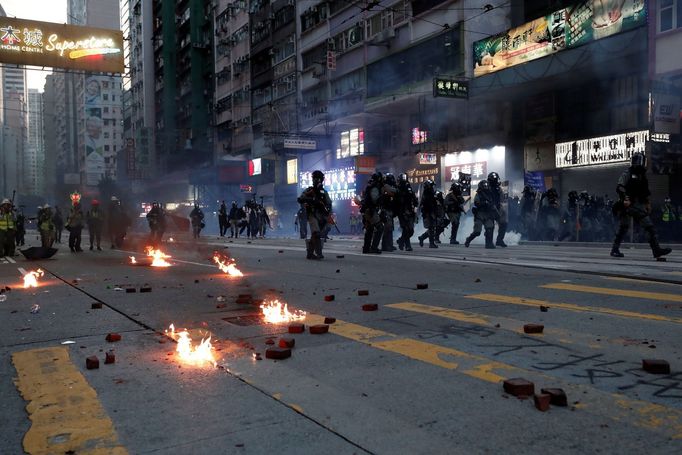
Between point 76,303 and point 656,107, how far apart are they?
16758mm

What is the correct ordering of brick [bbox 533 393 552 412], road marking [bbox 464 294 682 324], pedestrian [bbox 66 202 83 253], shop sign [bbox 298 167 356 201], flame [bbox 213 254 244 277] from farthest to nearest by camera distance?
shop sign [bbox 298 167 356 201] < pedestrian [bbox 66 202 83 253] < flame [bbox 213 254 244 277] < road marking [bbox 464 294 682 324] < brick [bbox 533 393 552 412]

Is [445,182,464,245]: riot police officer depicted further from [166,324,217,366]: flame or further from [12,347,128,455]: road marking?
[12,347,128,455]: road marking

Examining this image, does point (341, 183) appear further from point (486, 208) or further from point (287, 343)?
point (287, 343)

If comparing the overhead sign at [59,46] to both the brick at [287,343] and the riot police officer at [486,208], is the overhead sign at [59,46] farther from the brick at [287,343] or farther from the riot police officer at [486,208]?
the brick at [287,343]

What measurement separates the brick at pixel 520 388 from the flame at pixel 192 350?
1791 millimetres

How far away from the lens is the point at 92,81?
341ft

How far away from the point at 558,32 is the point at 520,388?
2007cm

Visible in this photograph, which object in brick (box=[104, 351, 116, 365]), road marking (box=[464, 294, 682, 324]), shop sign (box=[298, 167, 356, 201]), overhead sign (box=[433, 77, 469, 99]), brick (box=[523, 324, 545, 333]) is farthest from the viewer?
shop sign (box=[298, 167, 356, 201])

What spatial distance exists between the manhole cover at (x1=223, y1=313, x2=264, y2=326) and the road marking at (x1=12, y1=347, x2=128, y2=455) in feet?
4.82

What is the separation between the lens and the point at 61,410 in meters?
2.98

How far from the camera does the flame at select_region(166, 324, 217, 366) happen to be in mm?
3883

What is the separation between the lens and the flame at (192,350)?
3883 mm

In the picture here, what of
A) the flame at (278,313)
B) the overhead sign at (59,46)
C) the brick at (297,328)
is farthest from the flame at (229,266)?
the overhead sign at (59,46)

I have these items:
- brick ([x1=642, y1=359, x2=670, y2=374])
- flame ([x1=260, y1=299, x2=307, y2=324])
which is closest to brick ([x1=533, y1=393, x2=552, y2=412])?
brick ([x1=642, y1=359, x2=670, y2=374])
